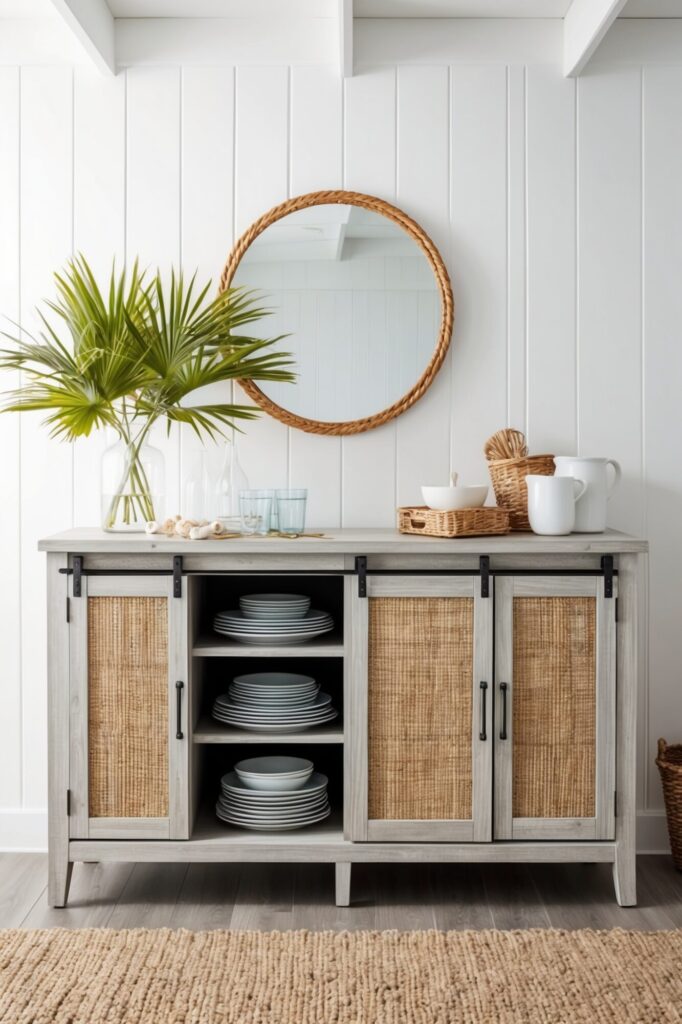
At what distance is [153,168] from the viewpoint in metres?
2.89

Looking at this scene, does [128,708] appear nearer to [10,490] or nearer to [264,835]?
[264,835]

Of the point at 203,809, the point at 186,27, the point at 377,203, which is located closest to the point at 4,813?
the point at 203,809

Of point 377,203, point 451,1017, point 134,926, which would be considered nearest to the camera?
point 451,1017

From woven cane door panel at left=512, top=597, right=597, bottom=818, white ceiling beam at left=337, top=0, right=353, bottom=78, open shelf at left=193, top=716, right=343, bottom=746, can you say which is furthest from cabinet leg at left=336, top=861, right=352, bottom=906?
white ceiling beam at left=337, top=0, right=353, bottom=78

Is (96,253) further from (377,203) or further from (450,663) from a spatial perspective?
(450,663)

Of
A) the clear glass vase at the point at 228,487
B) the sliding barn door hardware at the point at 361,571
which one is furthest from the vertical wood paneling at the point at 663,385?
the clear glass vase at the point at 228,487

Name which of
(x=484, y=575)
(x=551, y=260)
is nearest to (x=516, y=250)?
Answer: (x=551, y=260)

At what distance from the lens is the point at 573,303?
291 cm

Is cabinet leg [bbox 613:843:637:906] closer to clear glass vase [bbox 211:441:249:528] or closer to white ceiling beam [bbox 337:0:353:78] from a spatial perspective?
clear glass vase [bbox 211:441:249:528]

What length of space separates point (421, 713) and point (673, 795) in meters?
0.85

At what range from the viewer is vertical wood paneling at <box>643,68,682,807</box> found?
2891 mm

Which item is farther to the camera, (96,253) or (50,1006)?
(96,253)

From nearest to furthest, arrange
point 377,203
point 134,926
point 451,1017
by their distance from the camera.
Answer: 1. point 451,1017
2. point 134,926
3. point 377,203

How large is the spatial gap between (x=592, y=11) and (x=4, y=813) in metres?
2.86
